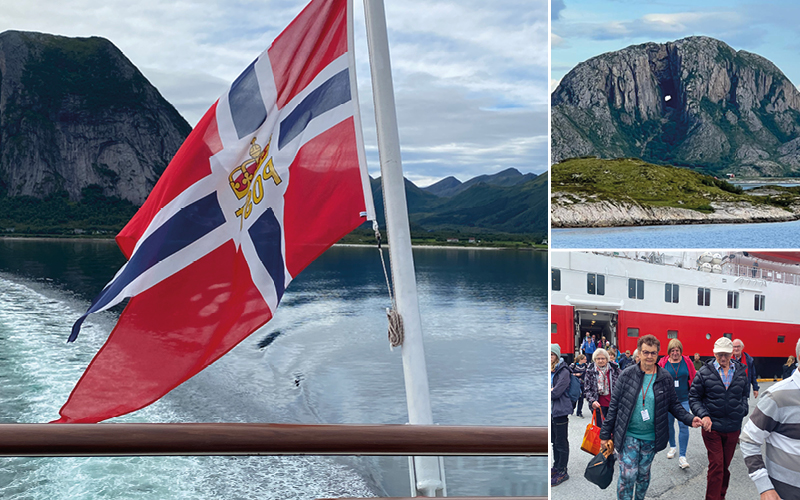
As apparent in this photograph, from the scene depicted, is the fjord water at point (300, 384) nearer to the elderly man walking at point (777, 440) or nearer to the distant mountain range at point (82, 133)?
the elderly man walking at point (777, 440)

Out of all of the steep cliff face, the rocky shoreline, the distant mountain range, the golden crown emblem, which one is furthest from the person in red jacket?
the steep cliff face

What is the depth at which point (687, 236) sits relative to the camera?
1.68 meters

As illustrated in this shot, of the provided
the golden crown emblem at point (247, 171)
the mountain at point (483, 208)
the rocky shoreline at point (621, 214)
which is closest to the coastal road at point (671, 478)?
the rocky shoreline at point (621, 214)

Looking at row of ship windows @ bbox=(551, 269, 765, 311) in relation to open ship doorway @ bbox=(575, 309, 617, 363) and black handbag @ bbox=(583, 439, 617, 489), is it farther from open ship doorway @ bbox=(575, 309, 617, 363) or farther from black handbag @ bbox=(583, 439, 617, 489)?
black handbag @ bbox=(583, 439, 617, 489)

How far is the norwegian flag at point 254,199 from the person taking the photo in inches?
75.8

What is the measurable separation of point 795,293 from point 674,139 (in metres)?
0.56

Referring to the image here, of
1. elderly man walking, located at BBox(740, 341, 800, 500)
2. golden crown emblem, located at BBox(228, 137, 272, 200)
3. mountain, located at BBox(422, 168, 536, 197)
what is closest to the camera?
elderly man walking, located at BBox(740, 341, 800, 500)

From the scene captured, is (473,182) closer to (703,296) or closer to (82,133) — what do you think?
(82,133)

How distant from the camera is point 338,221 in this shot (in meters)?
2.04

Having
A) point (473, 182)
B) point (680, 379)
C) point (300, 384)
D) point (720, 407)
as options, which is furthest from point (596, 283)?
point (473, 182)

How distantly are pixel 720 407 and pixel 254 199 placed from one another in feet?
5.07

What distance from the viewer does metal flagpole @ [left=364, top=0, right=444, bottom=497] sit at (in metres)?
1.98

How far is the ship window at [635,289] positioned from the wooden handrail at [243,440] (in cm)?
77

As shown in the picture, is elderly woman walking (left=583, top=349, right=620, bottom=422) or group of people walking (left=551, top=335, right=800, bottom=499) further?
elderly woman walking (left=583, top=349, right=620, bottom=422)
